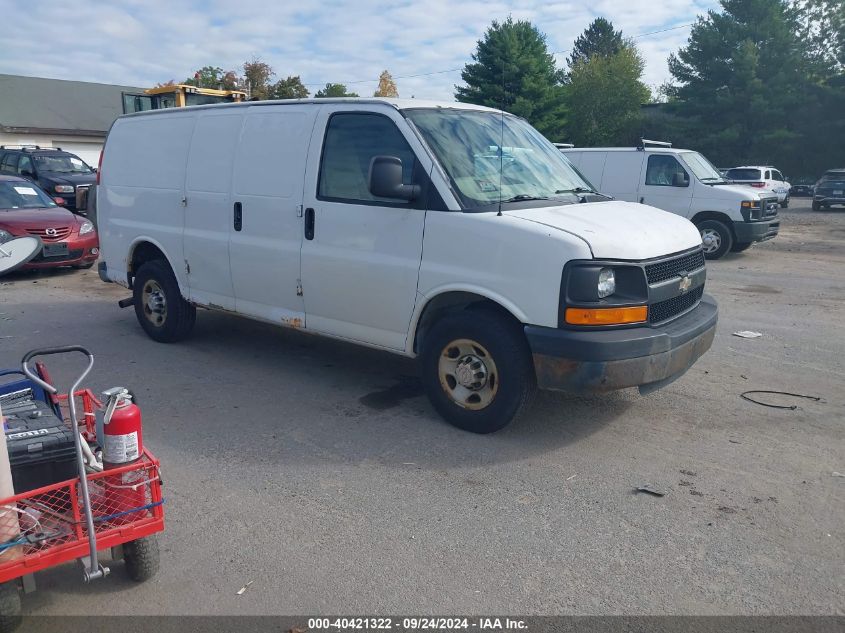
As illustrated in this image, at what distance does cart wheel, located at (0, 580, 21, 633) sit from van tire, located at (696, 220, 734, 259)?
13.2 m

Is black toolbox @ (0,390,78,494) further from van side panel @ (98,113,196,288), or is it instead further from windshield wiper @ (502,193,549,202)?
van side panel @ (98,113,196,288)

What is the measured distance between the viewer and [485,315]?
4.95 metres

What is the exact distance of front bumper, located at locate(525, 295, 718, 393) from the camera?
14.8 feet

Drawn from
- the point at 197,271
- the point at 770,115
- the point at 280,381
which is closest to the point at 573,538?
the point at 280,381

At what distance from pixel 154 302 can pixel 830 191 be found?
90.9 ft

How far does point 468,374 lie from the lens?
503 cm

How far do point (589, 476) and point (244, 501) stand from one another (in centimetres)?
204

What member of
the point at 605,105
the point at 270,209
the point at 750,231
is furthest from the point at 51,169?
the point at 605,105

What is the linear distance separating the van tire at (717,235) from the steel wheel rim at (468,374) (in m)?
10.3

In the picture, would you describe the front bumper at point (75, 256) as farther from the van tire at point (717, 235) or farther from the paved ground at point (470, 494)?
the van tire at point (717, 235)

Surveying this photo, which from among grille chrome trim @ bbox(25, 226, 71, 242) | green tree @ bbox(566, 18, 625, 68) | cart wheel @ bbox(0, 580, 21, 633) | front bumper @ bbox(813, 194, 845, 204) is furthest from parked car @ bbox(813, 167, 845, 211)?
green tree @ bbox(566, 18, 625, 68)

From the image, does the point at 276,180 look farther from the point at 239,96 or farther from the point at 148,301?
the point at 239,96

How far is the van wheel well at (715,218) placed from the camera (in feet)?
45.9

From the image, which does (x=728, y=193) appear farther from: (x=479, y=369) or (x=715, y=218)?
(x=479, y=369)
